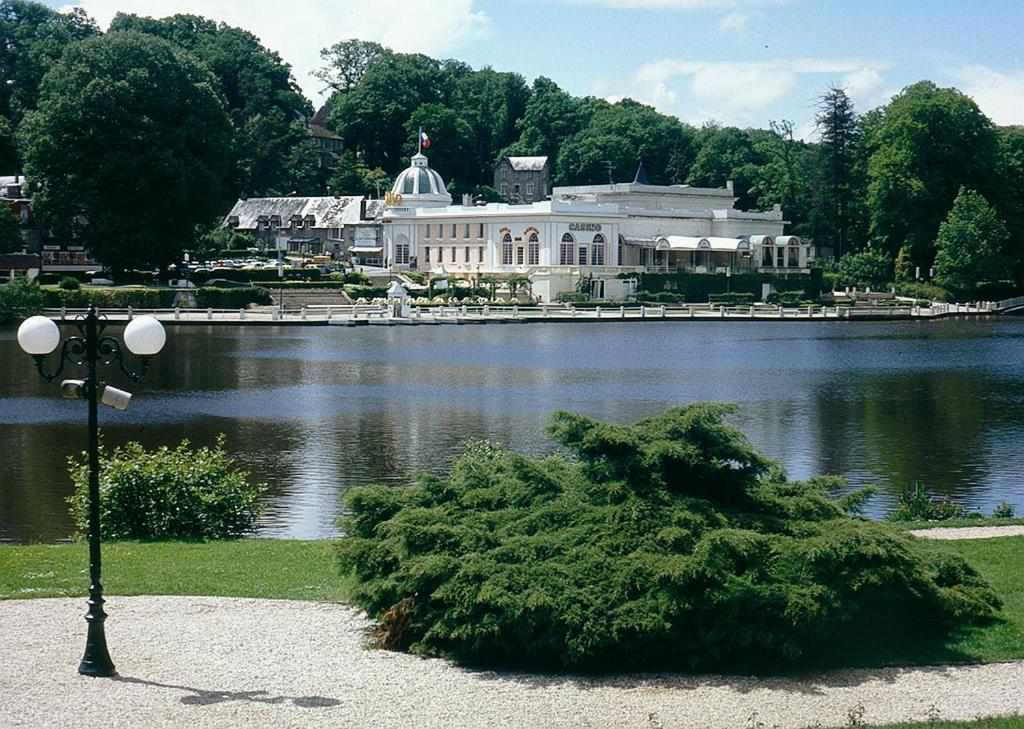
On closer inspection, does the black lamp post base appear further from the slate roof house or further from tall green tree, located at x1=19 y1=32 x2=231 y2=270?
the slate roof house

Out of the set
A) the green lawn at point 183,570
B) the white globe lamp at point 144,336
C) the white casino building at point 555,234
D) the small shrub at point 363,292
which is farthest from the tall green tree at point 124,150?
the white globe lamp at point 144,336

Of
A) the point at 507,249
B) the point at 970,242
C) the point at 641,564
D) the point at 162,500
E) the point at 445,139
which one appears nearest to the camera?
the point at 641,564

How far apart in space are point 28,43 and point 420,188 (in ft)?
115

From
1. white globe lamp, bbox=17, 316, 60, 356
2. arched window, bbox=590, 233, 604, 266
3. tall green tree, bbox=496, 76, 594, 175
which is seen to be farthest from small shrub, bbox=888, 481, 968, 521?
tall green tree, bbox=496, 76, 594, 175

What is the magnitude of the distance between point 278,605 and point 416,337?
46.6 metres

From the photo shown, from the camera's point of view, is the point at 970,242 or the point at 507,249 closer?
the point at 970,242

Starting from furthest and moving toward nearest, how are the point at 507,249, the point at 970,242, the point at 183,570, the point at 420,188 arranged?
the point at 420,188, the point at 507,249, the point at 970,242, the point at 183,570

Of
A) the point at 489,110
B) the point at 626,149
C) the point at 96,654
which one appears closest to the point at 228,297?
the point at 626,149

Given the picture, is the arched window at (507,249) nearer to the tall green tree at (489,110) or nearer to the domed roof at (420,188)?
the domed roof at (420,188)

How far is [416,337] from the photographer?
5831 cm

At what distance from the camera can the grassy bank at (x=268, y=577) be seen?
1052cm

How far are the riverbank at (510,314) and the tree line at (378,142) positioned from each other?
14.2 feet

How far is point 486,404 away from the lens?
33781 mm

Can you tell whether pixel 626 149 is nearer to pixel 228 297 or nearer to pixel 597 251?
pixel 597 251
